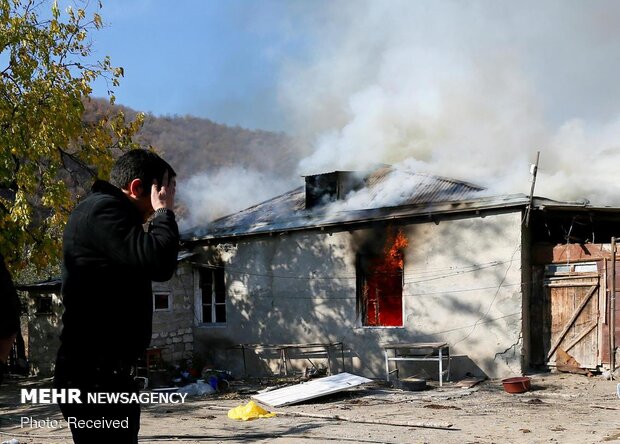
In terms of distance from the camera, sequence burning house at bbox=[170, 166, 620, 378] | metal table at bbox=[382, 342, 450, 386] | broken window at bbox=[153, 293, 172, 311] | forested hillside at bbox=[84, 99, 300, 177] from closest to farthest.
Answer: burning house at bbox=[170, 166, 620, 378], metal table at bbox=[382, 342, 450, 386], broken window at bbox=[153, 293, 172, 311], forested hillside at bbox=[84, 99, 300, 177]

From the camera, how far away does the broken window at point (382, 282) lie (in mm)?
16125

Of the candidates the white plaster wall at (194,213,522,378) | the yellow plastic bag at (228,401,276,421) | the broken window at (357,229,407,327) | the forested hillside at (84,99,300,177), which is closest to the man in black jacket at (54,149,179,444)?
the yellow plastic bag at (228,401,276,421)

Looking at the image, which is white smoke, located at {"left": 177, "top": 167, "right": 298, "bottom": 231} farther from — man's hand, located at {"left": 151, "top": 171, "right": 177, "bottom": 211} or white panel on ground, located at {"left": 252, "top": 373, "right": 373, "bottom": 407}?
man's hand, located at {"left": 151, "top": 171, "right": 177, "bottom": 211}

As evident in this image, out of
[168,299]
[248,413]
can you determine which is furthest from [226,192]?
[248,413]

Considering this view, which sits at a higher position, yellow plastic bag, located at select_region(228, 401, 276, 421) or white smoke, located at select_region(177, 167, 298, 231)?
white smoke, located at select_region(177, 167, 298, 231)

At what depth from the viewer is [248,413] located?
37.0ft

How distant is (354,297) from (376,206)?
234 centimetres

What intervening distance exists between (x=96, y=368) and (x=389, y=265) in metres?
13.8

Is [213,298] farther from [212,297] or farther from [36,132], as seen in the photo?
[36,132]

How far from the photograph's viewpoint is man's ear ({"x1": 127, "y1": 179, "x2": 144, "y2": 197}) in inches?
117

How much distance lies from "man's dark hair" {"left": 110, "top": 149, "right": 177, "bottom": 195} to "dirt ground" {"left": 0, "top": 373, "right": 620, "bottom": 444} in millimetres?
6653

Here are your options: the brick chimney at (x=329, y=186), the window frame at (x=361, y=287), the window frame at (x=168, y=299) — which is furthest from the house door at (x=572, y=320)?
the window frame at (x=168, y=299)

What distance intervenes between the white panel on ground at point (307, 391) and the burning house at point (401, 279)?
2.37 metres

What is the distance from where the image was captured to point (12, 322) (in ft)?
8.44
